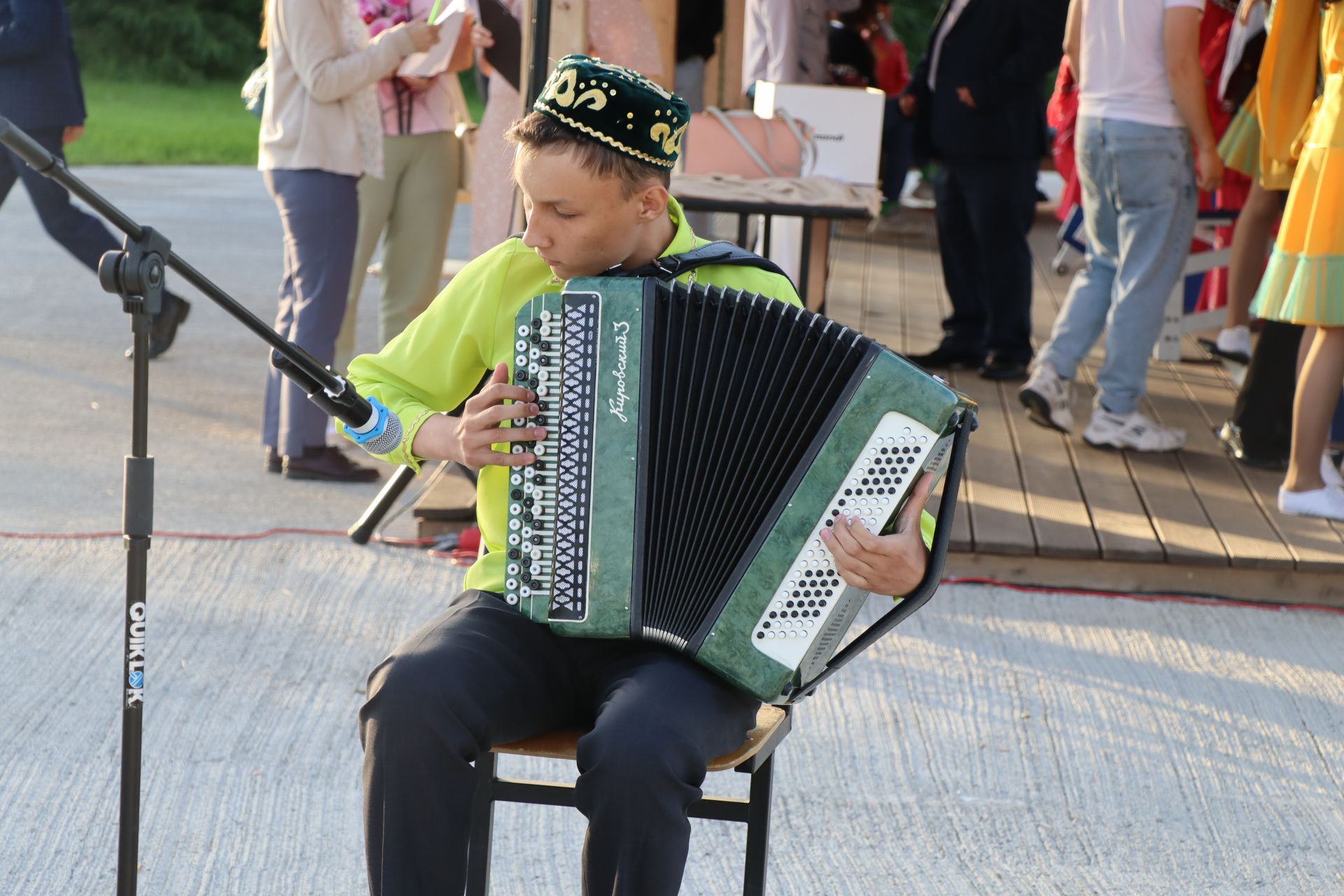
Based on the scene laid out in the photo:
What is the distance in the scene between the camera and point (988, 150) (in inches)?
217

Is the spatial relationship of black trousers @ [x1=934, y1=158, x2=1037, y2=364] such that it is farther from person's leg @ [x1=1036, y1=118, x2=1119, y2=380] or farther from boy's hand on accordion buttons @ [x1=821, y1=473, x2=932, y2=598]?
boy's hand on accordion buttons @ [x1=821, y1=473, x2=932, y2=598]

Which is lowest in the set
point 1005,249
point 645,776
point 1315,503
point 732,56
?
point 1315,503

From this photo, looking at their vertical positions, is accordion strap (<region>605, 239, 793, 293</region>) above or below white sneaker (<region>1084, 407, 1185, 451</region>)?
above

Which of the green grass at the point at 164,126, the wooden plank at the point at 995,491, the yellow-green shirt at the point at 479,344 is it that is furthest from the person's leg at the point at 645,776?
the green grass at the point at 164,126

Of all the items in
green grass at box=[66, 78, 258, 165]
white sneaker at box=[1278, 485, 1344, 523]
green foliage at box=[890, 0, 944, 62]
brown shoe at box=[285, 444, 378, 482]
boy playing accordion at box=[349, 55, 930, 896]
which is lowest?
brown shoe at box=[285, 444, 378, 482]

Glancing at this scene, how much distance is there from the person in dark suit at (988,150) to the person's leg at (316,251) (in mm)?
2346

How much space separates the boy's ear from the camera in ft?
7.06

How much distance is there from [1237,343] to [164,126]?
15.2 metres

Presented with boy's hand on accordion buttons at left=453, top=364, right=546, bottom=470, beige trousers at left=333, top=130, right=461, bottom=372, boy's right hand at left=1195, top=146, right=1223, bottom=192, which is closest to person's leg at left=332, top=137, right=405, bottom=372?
beige trousers at left=333, top=130, right=461, bottom=372

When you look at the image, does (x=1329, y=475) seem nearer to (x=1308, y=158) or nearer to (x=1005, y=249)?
(x=1308, y=158)

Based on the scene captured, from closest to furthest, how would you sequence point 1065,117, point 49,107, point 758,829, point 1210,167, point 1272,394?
point 758,829 → point 1210,167 → point 1272,394 → point 1065,117 → point 49,107

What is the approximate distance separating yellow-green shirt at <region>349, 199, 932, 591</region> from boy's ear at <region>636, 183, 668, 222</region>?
0.09 meters

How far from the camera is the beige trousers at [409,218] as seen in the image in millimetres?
4801

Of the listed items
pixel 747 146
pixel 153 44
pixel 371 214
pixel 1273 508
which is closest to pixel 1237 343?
pixel 1273 508
